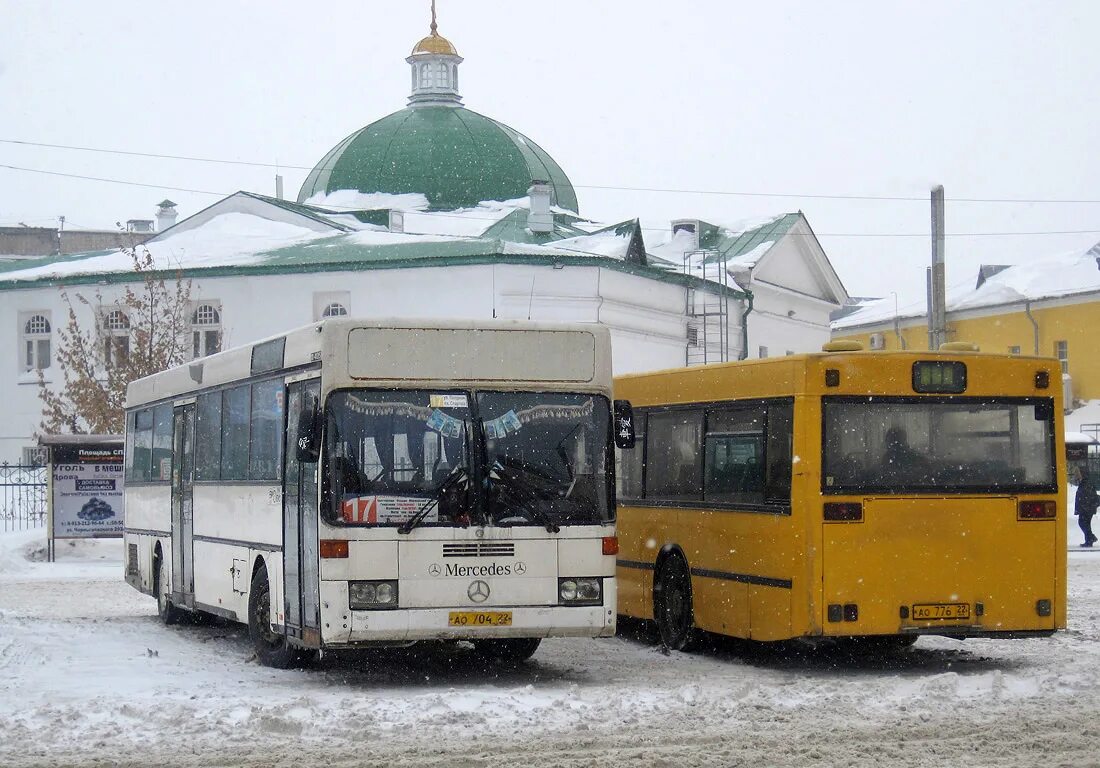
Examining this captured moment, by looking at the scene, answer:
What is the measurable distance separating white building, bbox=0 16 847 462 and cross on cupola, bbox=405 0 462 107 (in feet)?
0.25

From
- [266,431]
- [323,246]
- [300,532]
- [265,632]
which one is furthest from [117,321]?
[300,532]

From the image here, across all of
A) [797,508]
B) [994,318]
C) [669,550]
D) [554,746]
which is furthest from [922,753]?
[994,318]

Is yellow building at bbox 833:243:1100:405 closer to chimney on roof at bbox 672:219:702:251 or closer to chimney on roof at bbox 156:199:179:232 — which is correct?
chimney on roof at bbox 672:219:702:251

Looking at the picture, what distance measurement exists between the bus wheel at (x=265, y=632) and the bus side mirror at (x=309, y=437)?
2134mm

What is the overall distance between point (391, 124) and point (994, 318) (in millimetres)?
28350

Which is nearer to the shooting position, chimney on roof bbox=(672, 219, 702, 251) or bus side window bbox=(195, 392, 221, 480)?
bus side window bbox=(195, 392, 221, 480)

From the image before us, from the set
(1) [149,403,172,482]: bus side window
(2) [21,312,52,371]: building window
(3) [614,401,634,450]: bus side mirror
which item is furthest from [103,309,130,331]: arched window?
(3) [614,401,634,450]: bus side mirror

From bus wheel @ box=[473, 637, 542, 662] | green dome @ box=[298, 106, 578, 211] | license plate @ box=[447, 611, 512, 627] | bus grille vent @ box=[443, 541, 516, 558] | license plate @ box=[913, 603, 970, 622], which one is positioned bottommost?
bus wheel @ box=[473, 637, 542, 662]

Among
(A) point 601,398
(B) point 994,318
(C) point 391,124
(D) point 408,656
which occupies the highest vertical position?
(C) point 391,124

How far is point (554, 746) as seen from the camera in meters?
10.0

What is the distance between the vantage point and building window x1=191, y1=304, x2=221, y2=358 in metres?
53.9

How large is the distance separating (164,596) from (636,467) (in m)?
5.73

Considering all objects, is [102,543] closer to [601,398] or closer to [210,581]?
[210,581]

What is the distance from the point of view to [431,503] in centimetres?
1309
